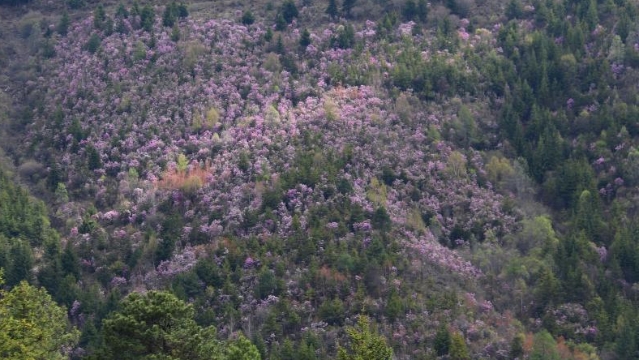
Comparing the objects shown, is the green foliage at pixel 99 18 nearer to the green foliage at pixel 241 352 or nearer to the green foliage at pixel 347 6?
the green foliage at pixel 347 6

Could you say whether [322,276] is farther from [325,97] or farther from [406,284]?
[325,97]

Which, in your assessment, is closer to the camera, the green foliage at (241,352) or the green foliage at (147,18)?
the green foliage at (241,352)

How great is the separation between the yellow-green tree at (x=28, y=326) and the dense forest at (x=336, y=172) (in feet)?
1.99

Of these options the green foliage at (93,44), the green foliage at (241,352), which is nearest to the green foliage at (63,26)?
the green foliage at (93,44)

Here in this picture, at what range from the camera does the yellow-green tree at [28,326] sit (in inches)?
1624

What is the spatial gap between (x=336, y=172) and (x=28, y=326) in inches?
1500

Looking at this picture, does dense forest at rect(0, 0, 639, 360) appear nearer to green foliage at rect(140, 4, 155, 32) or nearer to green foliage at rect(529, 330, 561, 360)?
green foliage at rect(529, 330, 561, 360)

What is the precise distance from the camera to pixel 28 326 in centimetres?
4253

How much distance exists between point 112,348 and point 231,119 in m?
41.0

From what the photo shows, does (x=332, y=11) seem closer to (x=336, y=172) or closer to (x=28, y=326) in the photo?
(x=336, y=172)

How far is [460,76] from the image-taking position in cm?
9050

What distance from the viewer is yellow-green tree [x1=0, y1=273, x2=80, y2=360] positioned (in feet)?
135

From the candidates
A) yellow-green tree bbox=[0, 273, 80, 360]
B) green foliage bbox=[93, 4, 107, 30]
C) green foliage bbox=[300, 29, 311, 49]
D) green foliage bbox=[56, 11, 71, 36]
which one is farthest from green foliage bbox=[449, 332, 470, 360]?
green foliage bbox=[56, 11, 71, 36]

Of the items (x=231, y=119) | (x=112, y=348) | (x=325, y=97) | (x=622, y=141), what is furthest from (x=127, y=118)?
(x=112, y=348)
